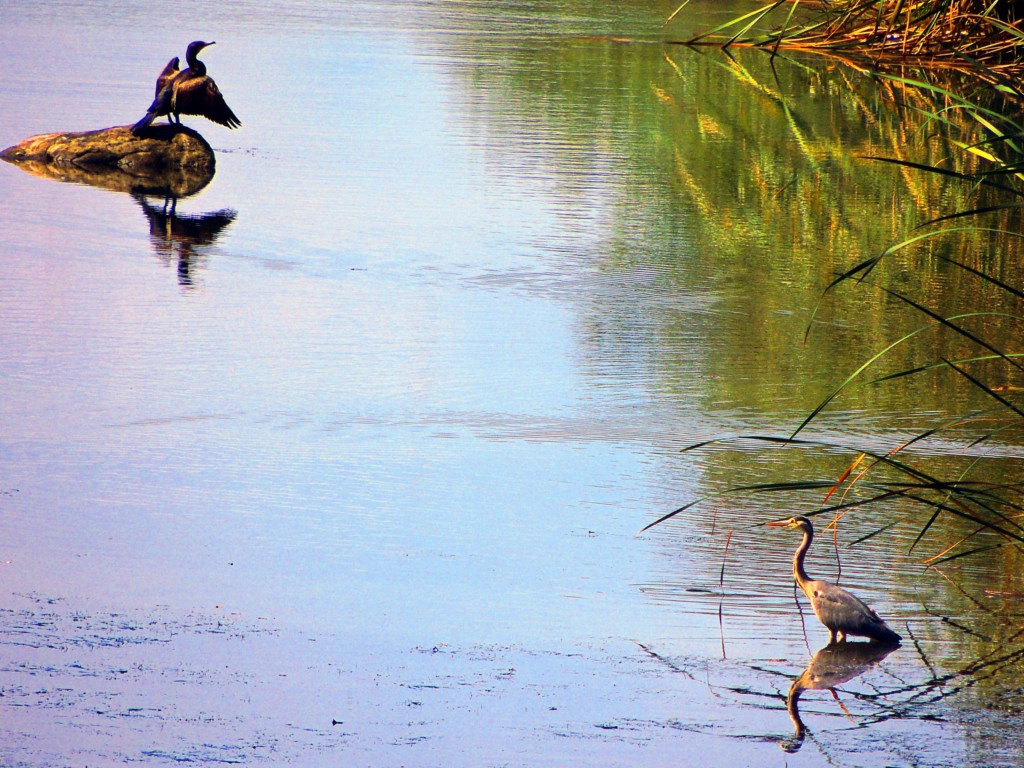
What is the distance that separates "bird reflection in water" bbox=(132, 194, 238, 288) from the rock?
1042 millimetres

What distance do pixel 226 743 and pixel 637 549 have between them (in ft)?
6.53

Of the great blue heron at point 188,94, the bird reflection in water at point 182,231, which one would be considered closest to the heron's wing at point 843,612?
the bird reflection in water at point 182,231

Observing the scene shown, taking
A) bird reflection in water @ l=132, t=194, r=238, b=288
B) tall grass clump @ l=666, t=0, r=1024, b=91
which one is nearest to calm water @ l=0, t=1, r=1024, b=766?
bird reflection in water @ l=132, t=194, r=238, b=288

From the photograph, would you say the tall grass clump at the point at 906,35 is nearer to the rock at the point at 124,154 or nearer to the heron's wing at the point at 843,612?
the rock at the point at 124,154

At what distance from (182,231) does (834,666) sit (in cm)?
717

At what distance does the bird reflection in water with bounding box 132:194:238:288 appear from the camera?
396 inches

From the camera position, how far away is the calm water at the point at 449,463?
4.39 m

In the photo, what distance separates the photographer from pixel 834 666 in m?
4.81

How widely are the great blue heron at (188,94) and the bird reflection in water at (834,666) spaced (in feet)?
30.3

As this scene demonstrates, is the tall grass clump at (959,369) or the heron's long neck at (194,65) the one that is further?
the heron's long neck at (194,65)

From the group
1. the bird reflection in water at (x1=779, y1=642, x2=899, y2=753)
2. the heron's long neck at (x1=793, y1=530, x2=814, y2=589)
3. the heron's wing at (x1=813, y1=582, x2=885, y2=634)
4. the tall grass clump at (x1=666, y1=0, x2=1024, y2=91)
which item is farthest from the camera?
the tall grass clump at (x1=666, y1=0, x2=1024, y2=91)

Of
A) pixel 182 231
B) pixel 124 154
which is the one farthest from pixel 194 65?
pixel 182 231

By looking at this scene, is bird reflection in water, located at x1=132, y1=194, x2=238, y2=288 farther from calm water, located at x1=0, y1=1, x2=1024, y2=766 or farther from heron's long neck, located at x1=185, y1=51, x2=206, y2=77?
heron's long neck, located at x1=185, y1=51, x2=206, y2=77

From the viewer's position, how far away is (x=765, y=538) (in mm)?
→ 5820
